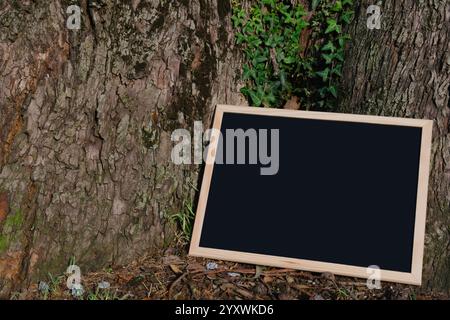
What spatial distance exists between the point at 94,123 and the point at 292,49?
47.5 inches

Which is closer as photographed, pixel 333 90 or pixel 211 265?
pixel 211 265

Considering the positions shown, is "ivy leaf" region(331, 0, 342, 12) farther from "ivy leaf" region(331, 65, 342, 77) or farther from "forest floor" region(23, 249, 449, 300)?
"forest floor" region(23, 249, 449, 300)

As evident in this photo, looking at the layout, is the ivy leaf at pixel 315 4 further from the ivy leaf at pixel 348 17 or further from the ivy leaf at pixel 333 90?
the ivy leaf at pixel 333 90

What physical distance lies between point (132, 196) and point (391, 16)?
1612 mm

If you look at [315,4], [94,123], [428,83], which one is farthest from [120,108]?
[428,83]

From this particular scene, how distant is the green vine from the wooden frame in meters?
0.27

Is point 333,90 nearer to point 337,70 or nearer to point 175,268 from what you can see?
point 337,70

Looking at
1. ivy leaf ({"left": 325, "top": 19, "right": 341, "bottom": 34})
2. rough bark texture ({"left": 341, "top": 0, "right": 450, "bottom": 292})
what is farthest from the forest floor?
ivy leaf ({"left": 325, "top": 19, "right": 341, "bottom": 34})

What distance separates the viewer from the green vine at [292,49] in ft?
10.7

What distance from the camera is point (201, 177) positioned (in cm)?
322

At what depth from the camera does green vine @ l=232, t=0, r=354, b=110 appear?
3.27m

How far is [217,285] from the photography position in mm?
2871

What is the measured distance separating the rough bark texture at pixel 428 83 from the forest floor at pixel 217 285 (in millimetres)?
261
